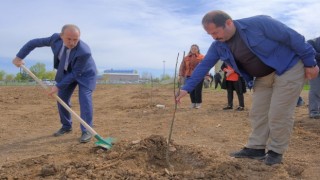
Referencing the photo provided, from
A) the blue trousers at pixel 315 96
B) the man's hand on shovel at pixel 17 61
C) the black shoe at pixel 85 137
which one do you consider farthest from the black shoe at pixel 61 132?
the blue trousers at pixel 315 96

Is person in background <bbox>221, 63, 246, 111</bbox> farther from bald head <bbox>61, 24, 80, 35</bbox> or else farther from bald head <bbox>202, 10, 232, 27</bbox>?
bald head <bbox>202, 10, 232, 27</bbox>

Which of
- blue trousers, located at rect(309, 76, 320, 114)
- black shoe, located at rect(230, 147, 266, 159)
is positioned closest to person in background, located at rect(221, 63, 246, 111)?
blue trousers, located at rect(309, 76, 320, 114)

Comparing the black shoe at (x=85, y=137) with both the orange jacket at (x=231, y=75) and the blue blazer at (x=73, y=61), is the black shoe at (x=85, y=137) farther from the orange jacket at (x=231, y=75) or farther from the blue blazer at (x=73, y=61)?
the orange jacket at (x=231, y=75)

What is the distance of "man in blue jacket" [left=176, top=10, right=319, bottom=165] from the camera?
161 inches

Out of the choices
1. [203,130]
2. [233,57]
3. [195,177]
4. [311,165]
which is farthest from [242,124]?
[195,177]

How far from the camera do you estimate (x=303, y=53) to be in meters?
4.10

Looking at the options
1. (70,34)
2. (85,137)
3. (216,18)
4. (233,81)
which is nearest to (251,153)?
(216,18)

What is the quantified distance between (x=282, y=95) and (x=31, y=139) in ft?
13.4

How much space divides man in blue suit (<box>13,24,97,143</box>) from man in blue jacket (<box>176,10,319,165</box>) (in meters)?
2.14

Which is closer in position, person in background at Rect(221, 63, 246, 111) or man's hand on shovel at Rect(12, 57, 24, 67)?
man's hand on shovel at Rect(12, 57, 24, 67)

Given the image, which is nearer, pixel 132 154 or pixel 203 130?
pixel 132 154

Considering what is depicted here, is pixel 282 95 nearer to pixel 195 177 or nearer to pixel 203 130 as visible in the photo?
pixel 195 177

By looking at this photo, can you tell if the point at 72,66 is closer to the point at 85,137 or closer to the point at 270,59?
the point at 85,137

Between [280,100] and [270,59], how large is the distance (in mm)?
476
